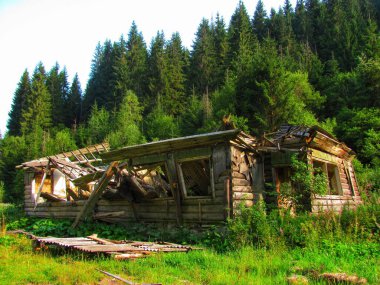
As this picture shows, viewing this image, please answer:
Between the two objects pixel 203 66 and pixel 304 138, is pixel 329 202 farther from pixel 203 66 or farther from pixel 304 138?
pixel 203 66

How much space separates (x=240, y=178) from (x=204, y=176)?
2.72m

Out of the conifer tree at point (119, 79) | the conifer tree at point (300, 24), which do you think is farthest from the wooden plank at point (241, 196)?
the conifer tree at point (300, 24)

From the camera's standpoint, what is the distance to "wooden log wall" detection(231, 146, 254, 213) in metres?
10.5

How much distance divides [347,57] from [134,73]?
35.9 m

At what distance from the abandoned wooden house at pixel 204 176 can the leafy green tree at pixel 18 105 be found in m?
56.4

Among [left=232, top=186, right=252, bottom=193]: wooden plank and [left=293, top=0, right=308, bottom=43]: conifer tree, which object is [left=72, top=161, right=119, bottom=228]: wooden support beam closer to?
[left=232, top=186, right=252, bottom=193]: wooden plank

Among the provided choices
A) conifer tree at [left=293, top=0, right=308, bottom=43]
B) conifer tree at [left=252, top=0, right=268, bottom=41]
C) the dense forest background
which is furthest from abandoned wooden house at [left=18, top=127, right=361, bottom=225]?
conifer tree at [left=252, top=0, right=268, bottom=41]

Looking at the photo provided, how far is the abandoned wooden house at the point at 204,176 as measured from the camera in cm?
1071

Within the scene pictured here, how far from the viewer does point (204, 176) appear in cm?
1350

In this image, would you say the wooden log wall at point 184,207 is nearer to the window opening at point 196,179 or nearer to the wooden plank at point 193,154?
the wooden plank at point 193,154

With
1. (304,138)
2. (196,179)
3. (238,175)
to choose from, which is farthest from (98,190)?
(304,138)

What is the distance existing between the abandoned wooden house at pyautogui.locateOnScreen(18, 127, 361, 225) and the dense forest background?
8.22m

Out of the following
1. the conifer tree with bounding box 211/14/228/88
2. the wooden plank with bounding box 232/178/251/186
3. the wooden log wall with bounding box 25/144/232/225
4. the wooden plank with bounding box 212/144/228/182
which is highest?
the conifer tree with bounding box 211/14/228/88

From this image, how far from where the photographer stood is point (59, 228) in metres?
13.2
